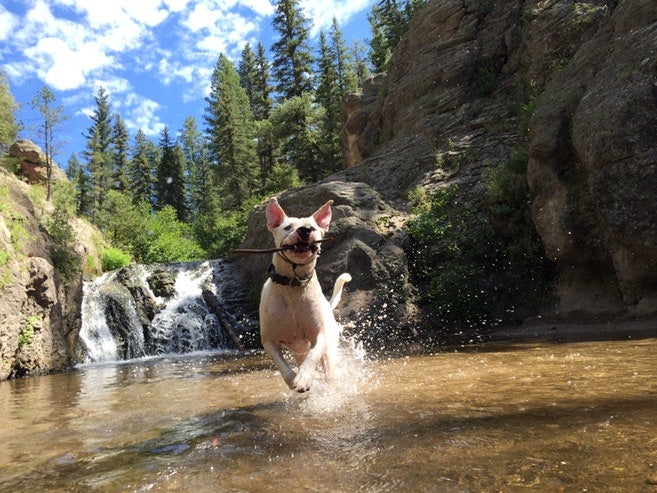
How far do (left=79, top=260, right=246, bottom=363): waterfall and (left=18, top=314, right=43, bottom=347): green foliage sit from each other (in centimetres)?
396

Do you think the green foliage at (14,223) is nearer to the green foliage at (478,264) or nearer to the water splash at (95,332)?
the water splash at (95,332)

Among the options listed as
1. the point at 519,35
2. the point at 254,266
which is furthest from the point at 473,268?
the point at 519,35

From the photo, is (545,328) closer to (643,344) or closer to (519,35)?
(643,344)

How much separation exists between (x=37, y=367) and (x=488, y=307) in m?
10.5

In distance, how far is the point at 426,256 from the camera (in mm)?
12383

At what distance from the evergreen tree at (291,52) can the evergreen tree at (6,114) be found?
19.0 metres

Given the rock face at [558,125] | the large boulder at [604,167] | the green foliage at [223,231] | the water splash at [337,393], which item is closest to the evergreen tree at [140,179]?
the green foliage at [223,231]

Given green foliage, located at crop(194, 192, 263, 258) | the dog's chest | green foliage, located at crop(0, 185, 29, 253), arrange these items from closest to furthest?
the dog's chest, green foliage, located at crop(0, 185, 29, 253), green foliage, located at crop(194, 192, 263, 258)

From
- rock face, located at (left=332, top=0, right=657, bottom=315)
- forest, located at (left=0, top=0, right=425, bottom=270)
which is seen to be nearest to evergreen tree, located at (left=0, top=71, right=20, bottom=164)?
forest, located at (left=0, top=0, right=425, bottom=270)

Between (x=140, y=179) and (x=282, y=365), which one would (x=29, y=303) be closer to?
(x=282, y=365)

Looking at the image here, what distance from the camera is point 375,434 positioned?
2906mm

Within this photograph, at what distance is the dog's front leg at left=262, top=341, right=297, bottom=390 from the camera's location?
3.80m

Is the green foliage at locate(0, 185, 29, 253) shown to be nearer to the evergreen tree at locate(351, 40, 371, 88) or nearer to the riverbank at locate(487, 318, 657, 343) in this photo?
the riverbank at locate(487, 318, 657, 343)

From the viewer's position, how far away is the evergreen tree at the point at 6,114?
93.3 ft
